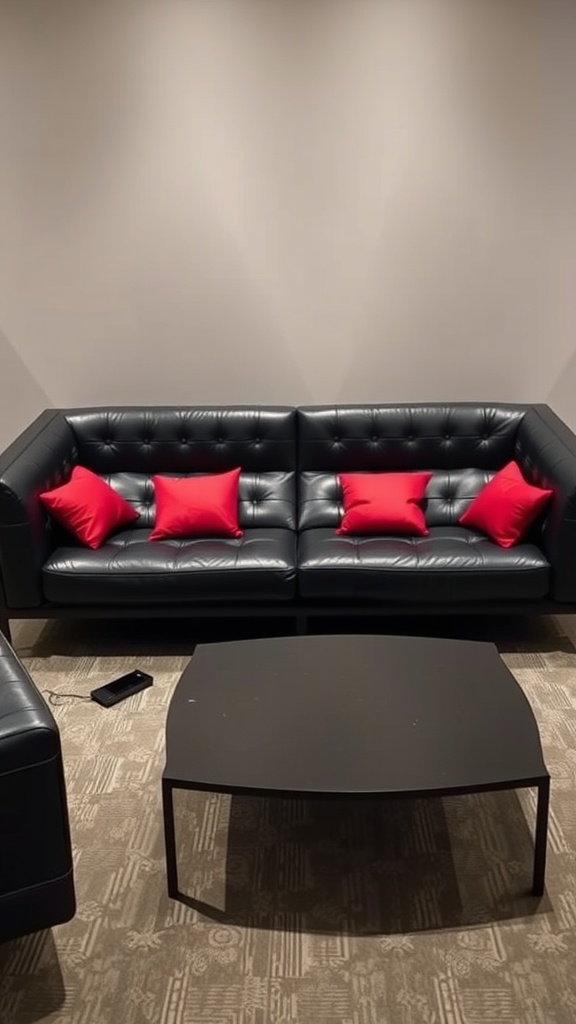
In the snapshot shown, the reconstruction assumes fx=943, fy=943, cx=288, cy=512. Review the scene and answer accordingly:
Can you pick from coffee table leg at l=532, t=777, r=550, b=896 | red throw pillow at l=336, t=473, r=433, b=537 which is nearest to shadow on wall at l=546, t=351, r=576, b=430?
red throw pillow at l=336, t=473, r=433, b=537

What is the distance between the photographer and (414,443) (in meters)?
4.05

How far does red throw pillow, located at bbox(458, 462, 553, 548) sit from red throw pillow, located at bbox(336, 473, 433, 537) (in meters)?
0.23

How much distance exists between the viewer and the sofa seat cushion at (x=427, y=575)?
138 inches

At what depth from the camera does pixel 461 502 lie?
3994 millimetres

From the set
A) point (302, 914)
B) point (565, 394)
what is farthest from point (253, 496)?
point (302, 914)

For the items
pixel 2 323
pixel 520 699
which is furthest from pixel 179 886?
pixel 2 323

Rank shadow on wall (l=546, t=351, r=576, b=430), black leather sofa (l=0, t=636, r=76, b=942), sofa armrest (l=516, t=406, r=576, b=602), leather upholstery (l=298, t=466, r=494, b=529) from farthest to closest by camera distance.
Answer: shadow on wall (l=546, t=351, r=576, b=430)
leather upholstery (l=298, t=466, r=494, b=529)
sofa armrest (l=516, t=406, r=576, b=602)
black leather sofa (l=0, t=636, r=76, b=942)

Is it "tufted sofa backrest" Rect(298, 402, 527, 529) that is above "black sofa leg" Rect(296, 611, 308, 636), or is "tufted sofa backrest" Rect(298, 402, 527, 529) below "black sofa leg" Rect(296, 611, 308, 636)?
above

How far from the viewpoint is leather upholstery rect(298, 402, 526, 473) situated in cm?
404

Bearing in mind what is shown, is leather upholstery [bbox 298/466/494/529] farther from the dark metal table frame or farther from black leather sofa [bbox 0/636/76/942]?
black leather sofa [bbox 0/636/76/942]

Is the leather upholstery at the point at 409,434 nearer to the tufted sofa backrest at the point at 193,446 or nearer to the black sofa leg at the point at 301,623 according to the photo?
the tufted sofa backrest at the point at 193,446

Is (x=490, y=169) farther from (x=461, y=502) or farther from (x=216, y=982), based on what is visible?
(x=216, y=982)

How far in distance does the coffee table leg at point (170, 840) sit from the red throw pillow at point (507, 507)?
1794 mm

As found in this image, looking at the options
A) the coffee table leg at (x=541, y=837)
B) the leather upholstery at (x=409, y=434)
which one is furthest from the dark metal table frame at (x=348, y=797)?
the leather upholstery at (x=409, y=434)
